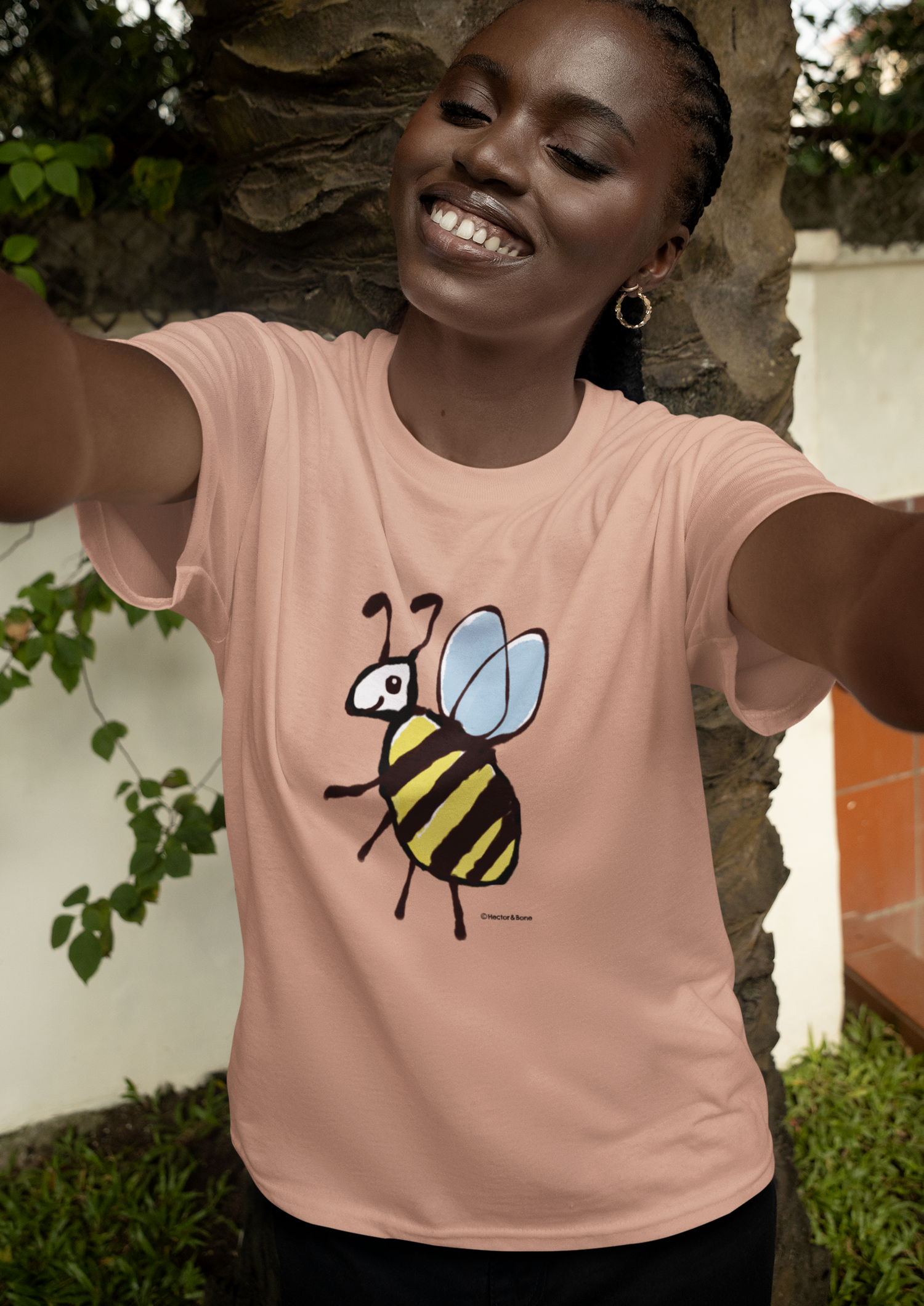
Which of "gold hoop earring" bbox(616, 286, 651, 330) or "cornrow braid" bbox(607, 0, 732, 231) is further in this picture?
"gold hoop earring" bbox(616, 286, 651, 330)

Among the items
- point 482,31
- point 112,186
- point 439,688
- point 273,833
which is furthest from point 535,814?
point 112,186

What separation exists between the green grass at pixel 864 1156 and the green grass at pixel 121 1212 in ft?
4.73

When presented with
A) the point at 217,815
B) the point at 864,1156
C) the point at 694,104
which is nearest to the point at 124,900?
the point at 217,815

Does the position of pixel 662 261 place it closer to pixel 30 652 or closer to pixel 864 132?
pixel 30 652

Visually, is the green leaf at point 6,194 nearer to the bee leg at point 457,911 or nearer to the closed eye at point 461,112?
the closed eye at point 461,112

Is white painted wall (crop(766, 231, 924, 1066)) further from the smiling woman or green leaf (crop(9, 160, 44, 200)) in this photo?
green leaf (crop(9, 160, 44, 200))

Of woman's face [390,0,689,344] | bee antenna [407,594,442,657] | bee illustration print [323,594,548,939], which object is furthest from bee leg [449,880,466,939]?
woman's face [390,0,689,344]

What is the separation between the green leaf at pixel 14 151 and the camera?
6.27 feet

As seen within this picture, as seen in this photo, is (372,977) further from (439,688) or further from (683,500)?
(683,500)

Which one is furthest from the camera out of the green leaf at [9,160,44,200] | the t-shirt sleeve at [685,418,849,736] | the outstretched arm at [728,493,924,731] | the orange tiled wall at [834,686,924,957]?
the orange tiled wall at [834,686,924,957]

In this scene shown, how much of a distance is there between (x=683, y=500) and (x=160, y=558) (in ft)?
1.93

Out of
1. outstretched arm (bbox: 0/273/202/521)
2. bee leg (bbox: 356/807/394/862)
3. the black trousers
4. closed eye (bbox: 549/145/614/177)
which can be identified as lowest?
the black trousers

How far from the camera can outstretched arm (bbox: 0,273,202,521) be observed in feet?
2.94

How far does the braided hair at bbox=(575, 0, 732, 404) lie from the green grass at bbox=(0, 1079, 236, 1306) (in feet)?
6.85
